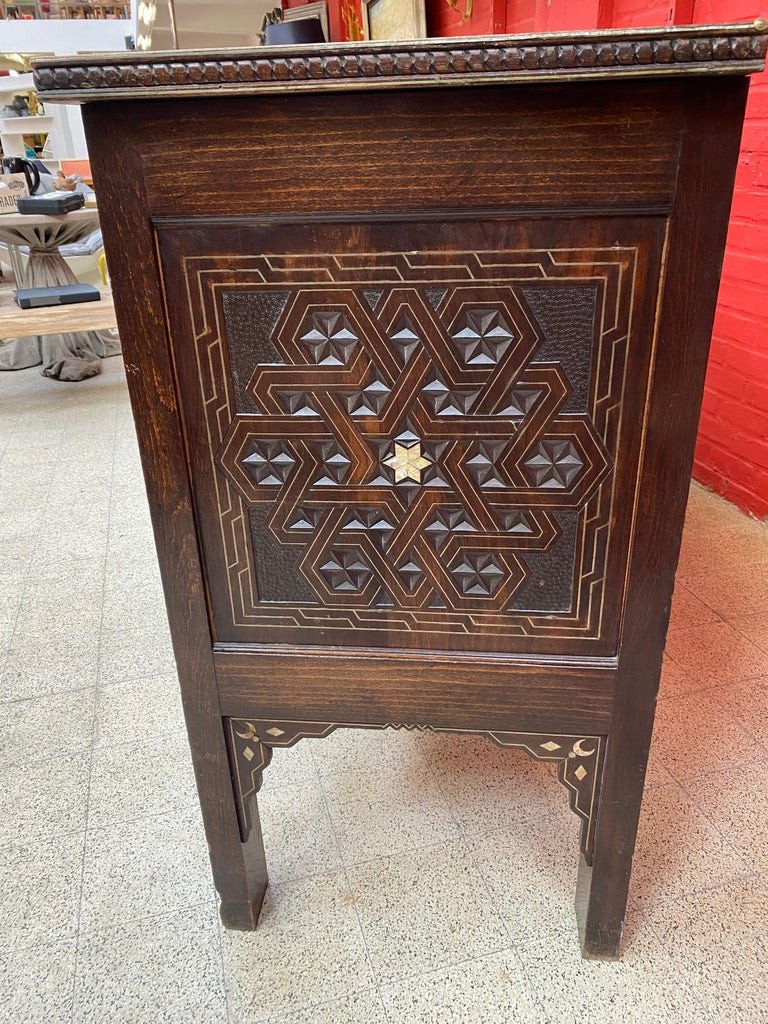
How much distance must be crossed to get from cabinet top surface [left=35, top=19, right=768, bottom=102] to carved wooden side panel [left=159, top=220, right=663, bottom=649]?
0.48 feet

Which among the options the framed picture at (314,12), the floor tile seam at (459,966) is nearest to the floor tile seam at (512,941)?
the floor tile seam at (459,966)

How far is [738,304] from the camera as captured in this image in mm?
2064

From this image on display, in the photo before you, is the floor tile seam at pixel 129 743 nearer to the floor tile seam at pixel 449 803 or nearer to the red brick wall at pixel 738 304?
the floor tile seam at pixel 449 803

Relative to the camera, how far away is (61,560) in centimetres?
212

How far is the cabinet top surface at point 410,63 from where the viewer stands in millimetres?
578

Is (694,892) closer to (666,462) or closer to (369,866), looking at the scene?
(369,866)

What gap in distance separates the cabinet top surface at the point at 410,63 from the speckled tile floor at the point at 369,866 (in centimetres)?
102

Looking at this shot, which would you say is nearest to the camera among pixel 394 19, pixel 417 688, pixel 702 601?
pixel 417 688

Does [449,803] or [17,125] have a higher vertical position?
[17,125]

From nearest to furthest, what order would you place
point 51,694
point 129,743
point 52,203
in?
point 129,743, point 51,694, point 52,203

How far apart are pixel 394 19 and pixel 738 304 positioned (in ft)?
8.41

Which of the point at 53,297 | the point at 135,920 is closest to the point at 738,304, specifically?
the point at 135,920

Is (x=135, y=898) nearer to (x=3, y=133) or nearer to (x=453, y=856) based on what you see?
(x=453, y=856)

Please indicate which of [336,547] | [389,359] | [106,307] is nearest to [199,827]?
[336,547]
